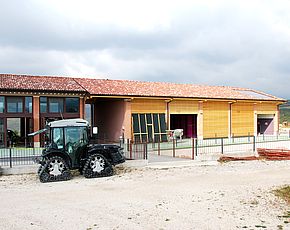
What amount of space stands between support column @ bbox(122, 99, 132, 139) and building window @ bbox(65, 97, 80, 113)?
11.8 feet

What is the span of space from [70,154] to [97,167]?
117cm

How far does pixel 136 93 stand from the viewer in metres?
26.4

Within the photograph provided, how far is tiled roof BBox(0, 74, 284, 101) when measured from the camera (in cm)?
2325

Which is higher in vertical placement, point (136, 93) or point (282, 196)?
point (136, 93)

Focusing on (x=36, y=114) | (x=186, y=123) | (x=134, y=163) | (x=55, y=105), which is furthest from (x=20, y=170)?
(x=186, y=123)

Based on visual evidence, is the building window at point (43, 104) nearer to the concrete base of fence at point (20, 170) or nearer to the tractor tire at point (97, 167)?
the concrete base of fence at point (20, 170)

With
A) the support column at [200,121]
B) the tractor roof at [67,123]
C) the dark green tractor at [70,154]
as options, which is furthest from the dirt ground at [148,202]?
the support column at [200,121]

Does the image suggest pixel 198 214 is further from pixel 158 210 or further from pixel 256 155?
pixel 256 155

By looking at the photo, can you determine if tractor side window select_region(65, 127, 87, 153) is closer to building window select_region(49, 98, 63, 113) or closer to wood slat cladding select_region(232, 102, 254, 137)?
building window select_region(49, 98, 63, 113)

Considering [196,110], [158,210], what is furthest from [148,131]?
[158,210]

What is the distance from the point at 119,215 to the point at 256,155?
14775mm

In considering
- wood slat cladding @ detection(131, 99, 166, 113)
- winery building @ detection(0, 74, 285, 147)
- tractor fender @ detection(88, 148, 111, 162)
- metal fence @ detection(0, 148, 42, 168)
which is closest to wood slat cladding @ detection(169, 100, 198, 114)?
winery building @ detection(0, 74, 285, 147)

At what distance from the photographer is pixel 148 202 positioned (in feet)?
30.9

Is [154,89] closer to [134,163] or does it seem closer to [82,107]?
[82,107]
